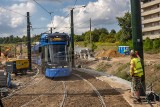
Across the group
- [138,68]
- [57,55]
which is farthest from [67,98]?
[57,55]

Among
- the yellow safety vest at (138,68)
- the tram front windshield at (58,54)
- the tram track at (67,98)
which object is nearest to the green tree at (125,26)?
the tram front windshield at (58,54)

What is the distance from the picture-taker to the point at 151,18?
8444 cm

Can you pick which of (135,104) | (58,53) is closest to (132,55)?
(135,104)

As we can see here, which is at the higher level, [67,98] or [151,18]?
[151,18]

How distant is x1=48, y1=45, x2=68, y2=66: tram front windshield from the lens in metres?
23.4

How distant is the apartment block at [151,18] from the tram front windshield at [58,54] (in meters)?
57.5

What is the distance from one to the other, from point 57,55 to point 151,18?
65.1 meters

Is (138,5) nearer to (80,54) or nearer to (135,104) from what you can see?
(135,104)

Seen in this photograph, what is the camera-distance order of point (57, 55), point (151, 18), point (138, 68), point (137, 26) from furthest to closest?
point (151, 18) → point (57, 55) → point (137, 26) → point (138, 68)

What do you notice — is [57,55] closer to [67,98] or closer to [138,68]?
[67,98]

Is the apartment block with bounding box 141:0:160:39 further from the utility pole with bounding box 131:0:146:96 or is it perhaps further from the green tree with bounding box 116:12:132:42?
the utility pole with bounding box 131:0:146:96

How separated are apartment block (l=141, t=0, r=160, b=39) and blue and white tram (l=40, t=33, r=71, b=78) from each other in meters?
57.3

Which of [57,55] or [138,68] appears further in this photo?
[57,55]

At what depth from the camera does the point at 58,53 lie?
23.5 metres
